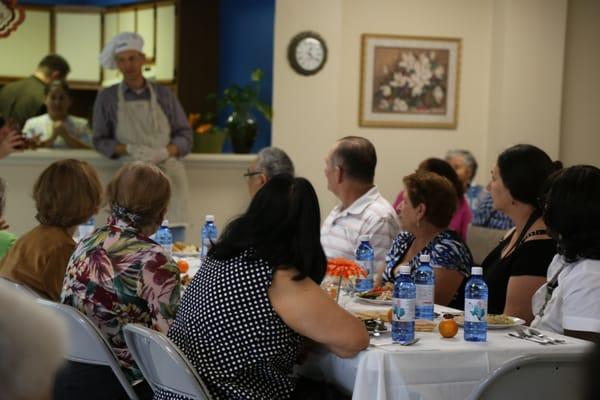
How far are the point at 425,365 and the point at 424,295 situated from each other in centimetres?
52

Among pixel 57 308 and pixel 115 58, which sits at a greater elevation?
pixel 115 58

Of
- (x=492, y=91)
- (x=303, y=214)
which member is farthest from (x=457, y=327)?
(x=492, y=91)

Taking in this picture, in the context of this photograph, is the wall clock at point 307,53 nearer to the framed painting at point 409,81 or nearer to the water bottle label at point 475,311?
the framed painting at point 409,81

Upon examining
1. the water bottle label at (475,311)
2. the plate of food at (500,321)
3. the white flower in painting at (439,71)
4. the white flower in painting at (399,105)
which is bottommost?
the plate of food at (500,321)

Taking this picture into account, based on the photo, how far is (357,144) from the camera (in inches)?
179

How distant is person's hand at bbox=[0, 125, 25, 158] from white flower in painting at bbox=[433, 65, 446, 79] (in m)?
3.52

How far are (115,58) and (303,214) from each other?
12.7ft

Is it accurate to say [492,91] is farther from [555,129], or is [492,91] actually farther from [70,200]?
[70,200]

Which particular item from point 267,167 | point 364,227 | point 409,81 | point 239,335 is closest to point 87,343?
point 239,335

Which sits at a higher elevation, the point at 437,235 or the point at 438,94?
the point at 438,94

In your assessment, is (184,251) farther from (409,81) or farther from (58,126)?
(409,81)

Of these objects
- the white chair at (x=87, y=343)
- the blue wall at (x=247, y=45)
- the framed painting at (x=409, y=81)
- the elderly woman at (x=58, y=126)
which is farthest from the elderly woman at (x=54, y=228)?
the framed painting at (x=409, y=81)

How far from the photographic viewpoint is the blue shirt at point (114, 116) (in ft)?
20.5

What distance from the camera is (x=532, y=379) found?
249 centimetres
